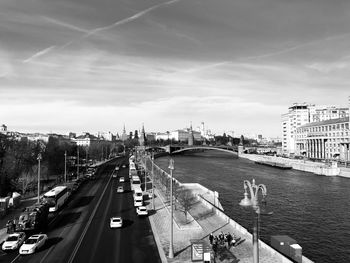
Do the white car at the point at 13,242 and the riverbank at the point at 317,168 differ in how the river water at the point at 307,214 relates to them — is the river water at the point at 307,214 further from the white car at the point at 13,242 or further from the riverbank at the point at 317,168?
the white car at the point at 13,242

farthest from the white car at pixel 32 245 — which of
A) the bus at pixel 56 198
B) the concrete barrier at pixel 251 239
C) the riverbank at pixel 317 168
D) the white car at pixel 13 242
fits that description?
the riverbank at pixel 317 168

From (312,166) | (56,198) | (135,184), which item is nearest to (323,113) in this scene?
(312,166)

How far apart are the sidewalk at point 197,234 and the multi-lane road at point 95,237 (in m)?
1.05

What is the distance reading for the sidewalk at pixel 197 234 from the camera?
2533 centimetres

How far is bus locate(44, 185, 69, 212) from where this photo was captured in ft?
141

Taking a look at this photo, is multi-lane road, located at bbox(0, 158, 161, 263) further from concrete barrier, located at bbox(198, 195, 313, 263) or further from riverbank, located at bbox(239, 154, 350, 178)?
riverbank, located at bbox(239, 154, 350, 178)

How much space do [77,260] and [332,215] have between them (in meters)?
37.2

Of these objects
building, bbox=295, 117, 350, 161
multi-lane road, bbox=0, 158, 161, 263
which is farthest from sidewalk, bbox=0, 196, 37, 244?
building, bbox=295, 117, 350, 161

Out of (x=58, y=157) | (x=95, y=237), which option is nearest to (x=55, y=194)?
(x=95, y=237)

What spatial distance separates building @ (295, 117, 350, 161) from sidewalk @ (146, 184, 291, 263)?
333 ft

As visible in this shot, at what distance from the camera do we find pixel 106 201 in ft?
166

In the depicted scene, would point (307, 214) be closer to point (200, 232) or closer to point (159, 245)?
point (200, 232)

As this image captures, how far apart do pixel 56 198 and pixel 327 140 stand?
412 ft

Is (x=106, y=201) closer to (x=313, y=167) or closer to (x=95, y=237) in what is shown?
(x=95, y=237)
